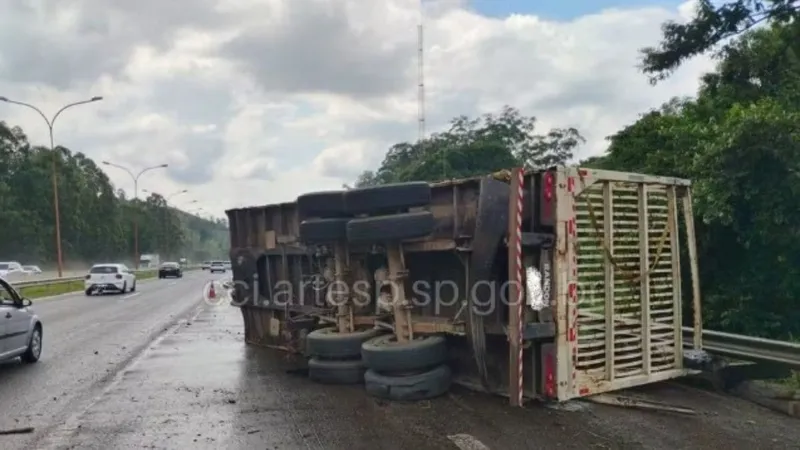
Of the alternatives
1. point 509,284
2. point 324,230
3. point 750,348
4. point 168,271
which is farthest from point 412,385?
point 168,271

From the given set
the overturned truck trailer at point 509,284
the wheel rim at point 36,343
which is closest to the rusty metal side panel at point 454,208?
the overturned truck trailer at point 509,284

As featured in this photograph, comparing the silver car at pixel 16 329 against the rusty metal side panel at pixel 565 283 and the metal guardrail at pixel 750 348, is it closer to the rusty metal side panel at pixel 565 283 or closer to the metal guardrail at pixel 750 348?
the rusty metal side panel at pixel 565 283

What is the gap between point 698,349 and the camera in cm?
750

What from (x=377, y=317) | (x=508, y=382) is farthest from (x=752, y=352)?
(x=377, y=317)

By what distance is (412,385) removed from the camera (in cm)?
694

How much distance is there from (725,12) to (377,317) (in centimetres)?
808

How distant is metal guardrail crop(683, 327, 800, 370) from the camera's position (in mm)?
6676

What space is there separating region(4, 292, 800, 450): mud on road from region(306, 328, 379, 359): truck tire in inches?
15.4

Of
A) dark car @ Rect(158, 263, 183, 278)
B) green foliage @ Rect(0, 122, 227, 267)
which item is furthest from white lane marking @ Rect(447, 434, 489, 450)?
green foliage @ Rect(0, 122, 227, 267)

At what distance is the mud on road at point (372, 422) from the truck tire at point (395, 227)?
1.70 metres

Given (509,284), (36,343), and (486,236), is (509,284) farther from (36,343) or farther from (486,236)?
(36,343)

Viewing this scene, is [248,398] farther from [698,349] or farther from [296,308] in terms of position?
[698,349]

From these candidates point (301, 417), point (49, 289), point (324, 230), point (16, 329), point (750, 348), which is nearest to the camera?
point (301, 417)

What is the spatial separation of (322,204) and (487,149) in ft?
139
